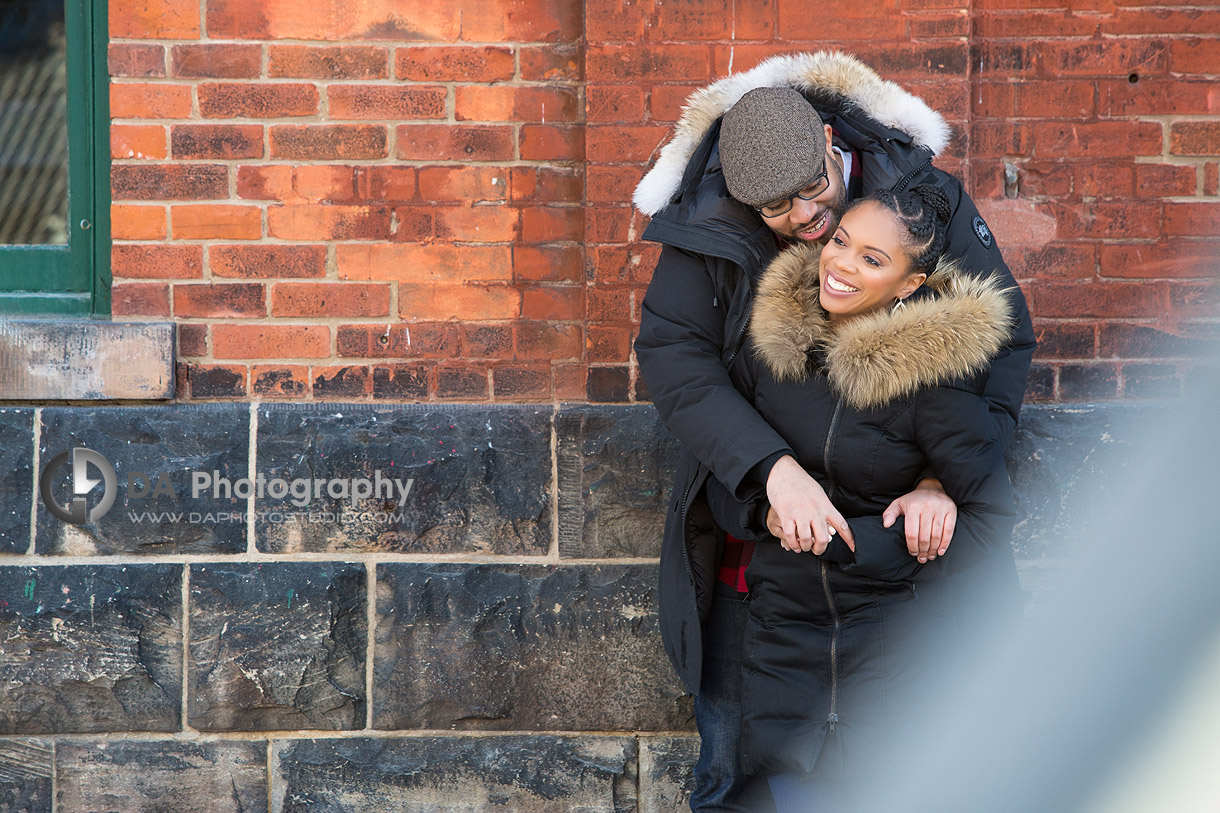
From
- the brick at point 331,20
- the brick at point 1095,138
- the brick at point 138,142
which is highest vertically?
the brick at point 331,20

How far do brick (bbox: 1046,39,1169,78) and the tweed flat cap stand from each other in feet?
3.65

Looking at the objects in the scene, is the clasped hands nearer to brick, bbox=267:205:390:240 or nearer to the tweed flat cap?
the tweed flat cap

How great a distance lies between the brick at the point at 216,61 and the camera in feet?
8.86

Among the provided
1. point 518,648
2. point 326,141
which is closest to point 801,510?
point 518,648

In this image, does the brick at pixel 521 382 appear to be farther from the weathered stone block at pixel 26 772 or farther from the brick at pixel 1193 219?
the brick at pixel 1193 219

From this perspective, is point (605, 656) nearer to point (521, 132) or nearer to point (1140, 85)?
point (521, 132)

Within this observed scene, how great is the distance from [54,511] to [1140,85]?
10.4 ft

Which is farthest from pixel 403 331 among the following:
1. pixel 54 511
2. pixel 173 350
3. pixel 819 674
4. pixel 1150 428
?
pixel 1150 428

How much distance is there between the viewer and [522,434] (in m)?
2.71

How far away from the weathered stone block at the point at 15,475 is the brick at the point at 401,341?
33.8 inches

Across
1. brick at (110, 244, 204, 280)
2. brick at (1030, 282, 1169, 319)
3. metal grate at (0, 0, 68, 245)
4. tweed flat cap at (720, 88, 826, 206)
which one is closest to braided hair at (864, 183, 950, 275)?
tweed flat cap at (720, 88, 826, 206)

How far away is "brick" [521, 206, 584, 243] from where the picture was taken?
109 inches

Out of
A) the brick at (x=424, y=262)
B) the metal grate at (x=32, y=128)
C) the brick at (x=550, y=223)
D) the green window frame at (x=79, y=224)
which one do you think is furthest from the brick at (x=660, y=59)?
the metal grate at (x=32, y=128)

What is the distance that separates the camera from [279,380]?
2766 mm
